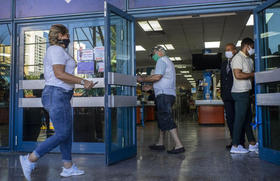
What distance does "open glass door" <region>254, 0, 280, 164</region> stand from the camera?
3.51 metres

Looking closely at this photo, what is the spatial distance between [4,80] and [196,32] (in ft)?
22.5

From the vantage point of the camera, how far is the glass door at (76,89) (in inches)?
172

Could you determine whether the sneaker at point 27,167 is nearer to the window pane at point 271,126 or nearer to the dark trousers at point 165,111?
the dark trousers at point 165,111

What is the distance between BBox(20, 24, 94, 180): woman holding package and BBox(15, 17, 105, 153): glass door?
4.83 feet

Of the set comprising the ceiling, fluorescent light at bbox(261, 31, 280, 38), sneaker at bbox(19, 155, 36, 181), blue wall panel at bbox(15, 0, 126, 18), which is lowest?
sneaker at bbox(19, 155, 36, 181)

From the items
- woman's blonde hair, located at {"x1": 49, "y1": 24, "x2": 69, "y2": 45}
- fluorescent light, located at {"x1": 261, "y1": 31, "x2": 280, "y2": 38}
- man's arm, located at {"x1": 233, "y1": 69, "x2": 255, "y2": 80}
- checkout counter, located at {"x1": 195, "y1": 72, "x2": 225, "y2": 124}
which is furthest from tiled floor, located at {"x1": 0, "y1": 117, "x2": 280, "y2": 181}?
checkout counter, located at {"x1": 195, "y1": 72, "x2": 225, "y2": 124}

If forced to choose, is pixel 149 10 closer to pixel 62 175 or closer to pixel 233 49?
pixel 233 49

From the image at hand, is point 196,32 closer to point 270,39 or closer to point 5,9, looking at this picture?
point 270,39

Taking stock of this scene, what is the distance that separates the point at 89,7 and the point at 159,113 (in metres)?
1.85

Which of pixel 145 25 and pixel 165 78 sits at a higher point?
pixel 145 25

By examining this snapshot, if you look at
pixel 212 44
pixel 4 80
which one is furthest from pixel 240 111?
pixel 212 44

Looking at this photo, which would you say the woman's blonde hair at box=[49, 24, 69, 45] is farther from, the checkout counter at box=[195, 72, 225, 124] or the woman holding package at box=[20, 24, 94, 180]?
the checkout counter at box=[195, 72, 225, 124]

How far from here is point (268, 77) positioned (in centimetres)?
354

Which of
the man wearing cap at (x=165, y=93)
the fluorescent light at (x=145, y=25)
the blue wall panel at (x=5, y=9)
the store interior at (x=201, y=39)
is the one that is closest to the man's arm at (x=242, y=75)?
the man wearing cap at (x=165, y=93)
